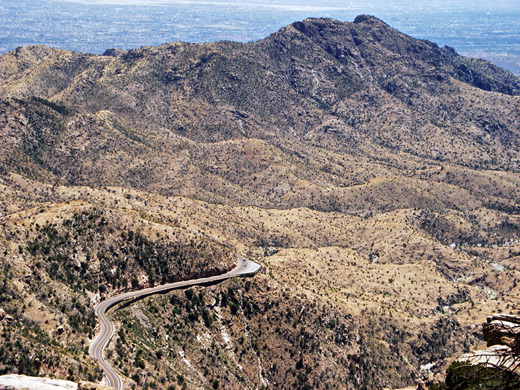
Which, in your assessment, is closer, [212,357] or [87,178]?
[212,357]

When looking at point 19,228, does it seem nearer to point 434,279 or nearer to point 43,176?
point 43,176

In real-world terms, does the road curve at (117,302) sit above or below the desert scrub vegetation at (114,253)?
below

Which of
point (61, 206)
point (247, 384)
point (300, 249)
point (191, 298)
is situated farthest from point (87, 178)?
point (247, 384)

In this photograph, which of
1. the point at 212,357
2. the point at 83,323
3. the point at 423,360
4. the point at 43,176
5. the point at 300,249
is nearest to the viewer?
the point at 83,323

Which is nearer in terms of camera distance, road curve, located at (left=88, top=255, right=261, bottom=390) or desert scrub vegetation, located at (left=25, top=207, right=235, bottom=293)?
road curve, located at (left=88, top=255, right=261, bottom=390)

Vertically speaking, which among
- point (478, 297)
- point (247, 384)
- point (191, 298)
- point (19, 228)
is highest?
point (19, 228)

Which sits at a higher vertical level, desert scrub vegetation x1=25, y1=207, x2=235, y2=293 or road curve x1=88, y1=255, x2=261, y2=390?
desert scrub vegetation x1=25, y1=207, x2=235, y2=293

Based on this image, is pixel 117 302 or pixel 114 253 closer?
pixel 117 302

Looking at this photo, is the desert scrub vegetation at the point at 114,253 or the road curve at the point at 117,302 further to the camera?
the desert scrub vegetation at the point at 114,253
